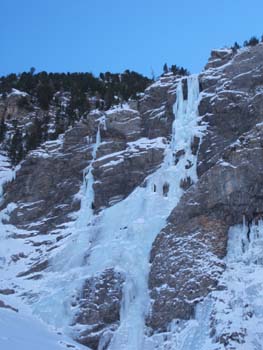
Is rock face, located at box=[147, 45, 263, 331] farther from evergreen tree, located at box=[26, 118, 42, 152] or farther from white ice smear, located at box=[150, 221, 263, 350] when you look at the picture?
evergreen tree, located at box=[26, 118, 42, 152]

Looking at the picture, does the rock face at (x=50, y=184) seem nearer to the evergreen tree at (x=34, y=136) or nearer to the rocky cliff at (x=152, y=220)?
the rocky cliff at (x=152, y=220)

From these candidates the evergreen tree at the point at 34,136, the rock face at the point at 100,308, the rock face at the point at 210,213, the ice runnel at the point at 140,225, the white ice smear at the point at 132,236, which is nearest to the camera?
the rock face at the point at 210,213

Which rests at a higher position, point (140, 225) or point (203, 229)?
point (140, 225)

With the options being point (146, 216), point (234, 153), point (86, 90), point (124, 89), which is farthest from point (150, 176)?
point (86, 90)

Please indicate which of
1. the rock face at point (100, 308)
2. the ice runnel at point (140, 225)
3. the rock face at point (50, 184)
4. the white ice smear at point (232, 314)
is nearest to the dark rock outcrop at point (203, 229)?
the white ice smear at point (232, 314)

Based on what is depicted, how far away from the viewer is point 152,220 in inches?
1583

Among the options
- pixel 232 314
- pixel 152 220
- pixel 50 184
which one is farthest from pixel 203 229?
pixel 50 184

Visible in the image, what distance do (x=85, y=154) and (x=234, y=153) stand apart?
1388 centimetres

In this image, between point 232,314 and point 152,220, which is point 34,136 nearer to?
point 152,220

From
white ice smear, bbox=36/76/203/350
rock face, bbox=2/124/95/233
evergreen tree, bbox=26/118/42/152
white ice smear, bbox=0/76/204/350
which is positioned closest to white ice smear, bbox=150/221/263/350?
white ice smear, bbox=0/76/204/350

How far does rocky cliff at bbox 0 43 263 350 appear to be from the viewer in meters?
34.2

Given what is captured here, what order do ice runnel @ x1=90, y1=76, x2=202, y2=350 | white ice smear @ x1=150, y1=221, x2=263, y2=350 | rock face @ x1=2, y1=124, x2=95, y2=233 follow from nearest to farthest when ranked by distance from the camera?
white ice smear @ x1=150, y1=221, x2=263, y2=350
ice runnel @ x1=90, y1=76, x2=202, y2=350
rock face @ x1=2, y1=124, x2=95, y2=233

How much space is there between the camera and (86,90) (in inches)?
2783

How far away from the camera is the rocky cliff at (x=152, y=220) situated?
3422 centimetres
